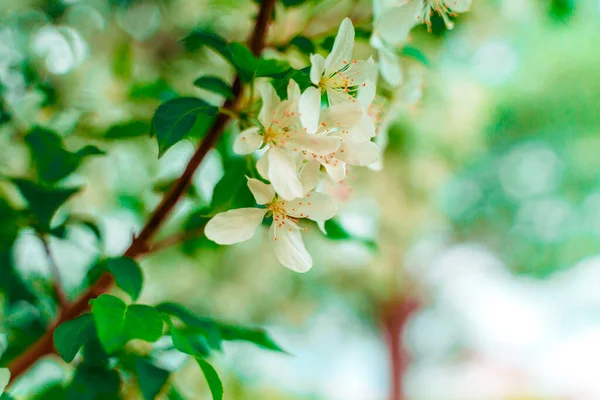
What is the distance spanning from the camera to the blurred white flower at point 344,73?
49 centimetres

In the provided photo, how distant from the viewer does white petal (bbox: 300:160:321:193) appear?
0.47 metres

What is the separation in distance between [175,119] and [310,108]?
5.7 inches

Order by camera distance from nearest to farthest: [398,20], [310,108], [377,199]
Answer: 1. [310,108]
2. [398,20]
3. [377,199]

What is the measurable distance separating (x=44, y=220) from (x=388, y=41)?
475 mm

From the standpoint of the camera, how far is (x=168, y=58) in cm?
192

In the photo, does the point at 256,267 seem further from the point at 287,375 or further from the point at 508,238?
the point at 508,238

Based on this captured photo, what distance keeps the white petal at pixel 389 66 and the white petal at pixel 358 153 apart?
15 centimetres

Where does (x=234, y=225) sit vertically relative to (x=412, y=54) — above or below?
below

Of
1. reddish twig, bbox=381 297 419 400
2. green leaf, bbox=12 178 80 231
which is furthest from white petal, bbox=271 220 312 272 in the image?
reddish twig, bbox=381 297 419 400

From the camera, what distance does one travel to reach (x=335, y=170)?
0.49 metres

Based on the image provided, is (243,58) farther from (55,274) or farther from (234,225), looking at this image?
(55,274)

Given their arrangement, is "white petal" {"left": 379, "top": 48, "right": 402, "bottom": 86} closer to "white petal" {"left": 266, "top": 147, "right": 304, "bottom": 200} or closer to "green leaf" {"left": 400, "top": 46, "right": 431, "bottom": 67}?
"green leaf" {"left": 400, "top": 46, "right": 431, "bottom": 67}

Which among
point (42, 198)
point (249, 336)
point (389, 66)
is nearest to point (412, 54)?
point (389, 66)

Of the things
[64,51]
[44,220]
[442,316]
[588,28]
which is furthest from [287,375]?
[44,220]
